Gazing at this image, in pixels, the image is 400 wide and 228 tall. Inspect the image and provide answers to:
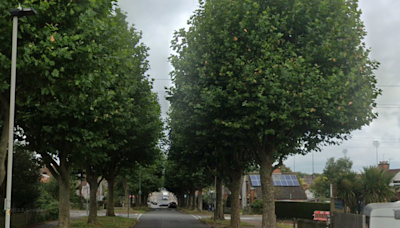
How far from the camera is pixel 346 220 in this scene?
17594 millimetres

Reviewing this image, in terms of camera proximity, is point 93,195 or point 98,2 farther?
point 93,195

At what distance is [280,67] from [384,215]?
6.61 meters

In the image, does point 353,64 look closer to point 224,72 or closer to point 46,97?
point 224,72

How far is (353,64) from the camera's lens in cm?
1709

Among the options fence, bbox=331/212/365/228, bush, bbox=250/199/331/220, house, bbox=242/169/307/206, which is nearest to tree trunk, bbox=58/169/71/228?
fence, bbox=331/212/365/228

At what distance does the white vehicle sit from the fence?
2.81 meters

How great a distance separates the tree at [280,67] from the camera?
54.4 ft

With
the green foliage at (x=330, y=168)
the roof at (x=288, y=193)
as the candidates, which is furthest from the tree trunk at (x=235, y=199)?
the green foliage at (x=330, y=168)

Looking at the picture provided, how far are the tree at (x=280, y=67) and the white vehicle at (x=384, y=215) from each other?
556 cm

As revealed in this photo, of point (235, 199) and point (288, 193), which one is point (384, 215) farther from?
point (288, 193)

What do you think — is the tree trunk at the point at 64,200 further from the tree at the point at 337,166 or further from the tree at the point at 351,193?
the tree at the point at 337,166

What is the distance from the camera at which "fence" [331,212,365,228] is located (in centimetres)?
1513

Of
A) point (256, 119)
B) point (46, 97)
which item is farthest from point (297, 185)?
point (46, 97)

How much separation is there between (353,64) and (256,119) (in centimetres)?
408
